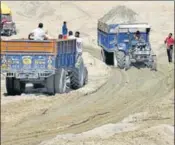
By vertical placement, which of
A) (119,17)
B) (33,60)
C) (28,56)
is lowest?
(33,60)

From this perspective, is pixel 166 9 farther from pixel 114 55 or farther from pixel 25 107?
pixel 25 107

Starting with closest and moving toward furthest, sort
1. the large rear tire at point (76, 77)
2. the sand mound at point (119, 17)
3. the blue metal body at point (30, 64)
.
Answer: the blue metal body at point (30, 64) < the large rear tire at point (76, 77) < the sand mound at point (119, 17)

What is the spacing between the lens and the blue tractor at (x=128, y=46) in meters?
24.8

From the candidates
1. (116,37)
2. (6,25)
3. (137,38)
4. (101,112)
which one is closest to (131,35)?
(137,38)

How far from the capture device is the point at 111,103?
17.7 metres

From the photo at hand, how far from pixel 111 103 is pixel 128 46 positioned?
25.5 ft

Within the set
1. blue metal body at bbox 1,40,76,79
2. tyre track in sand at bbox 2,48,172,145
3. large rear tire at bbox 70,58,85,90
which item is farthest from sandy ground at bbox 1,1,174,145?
blue metal body at bbox 1,40,76,79

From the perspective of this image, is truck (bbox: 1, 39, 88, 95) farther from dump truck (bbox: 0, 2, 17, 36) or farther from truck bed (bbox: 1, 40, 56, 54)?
dump truck (bbox: 0, 2, 17, 36)

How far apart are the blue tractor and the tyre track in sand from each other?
1.83 ft

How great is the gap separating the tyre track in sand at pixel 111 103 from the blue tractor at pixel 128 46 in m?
0.56

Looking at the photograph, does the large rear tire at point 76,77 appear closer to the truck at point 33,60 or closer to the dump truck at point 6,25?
the truck at point 33,60

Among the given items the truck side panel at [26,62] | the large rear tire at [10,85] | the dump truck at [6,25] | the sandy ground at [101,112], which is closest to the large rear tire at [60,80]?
the sandy ground at [101,112]

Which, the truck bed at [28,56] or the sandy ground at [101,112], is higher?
the truck bed at [28,56]

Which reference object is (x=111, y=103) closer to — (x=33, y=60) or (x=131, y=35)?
(x=33, y=60)
